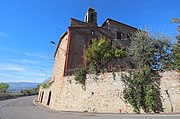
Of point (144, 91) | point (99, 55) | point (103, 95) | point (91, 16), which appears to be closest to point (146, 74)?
point (144, 91)

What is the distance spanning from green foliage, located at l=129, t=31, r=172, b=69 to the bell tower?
13.2 metres

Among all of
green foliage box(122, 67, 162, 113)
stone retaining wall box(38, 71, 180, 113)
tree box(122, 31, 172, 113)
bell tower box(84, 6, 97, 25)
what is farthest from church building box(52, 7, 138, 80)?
green foliage box(122, 67, 162, 113)

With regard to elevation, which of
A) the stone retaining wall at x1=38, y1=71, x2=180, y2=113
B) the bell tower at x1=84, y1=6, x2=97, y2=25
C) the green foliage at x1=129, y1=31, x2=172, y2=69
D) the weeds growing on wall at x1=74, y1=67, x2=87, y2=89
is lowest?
the stone retaining wall at x1=38, y1=71, x2=180, y2=113

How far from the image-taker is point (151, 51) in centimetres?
1532

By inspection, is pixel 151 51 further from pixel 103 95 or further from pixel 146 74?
pixel 103 95

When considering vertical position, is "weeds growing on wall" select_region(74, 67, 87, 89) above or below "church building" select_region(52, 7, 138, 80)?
below

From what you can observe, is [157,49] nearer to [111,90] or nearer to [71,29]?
[111,90]

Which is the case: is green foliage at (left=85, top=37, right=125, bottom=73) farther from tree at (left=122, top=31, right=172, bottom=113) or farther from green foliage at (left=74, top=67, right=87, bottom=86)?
tree at (left=122, top=31, right=172, bottom=113)

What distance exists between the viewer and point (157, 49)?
51.2 feet

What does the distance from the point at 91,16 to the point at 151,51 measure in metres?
16.4

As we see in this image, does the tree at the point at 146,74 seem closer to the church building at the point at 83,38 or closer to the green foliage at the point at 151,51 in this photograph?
the green foliage at the point at 151,51

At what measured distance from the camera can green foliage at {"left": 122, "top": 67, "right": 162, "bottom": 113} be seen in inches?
483

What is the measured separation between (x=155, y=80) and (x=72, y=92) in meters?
9.54

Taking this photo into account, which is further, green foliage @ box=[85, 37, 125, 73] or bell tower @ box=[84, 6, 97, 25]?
bell tower @ box=[84, 6, 97, 25]
